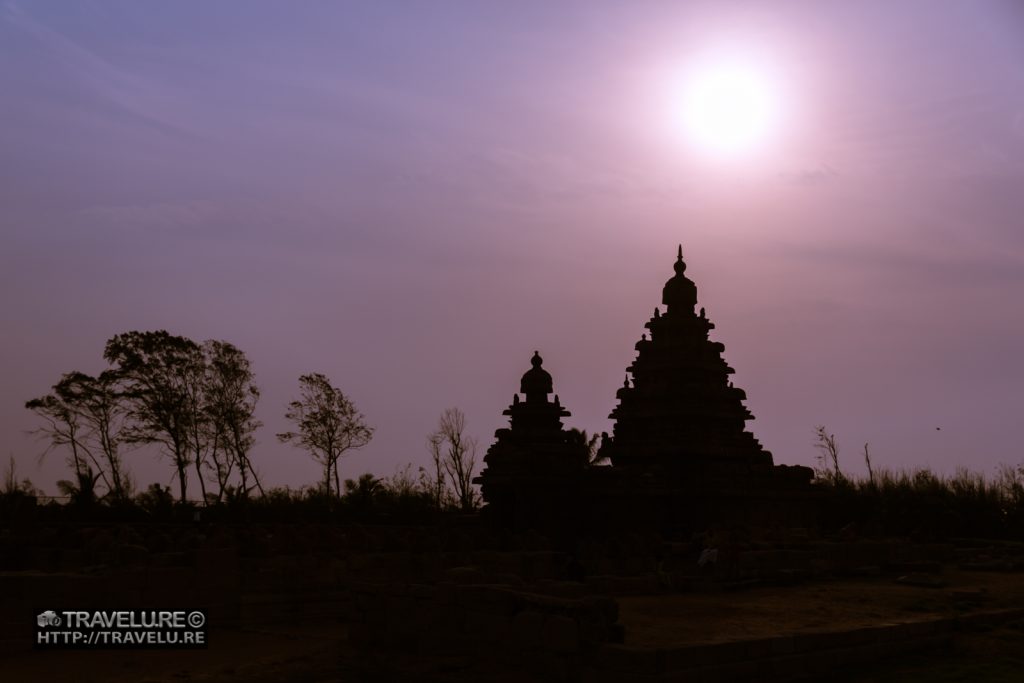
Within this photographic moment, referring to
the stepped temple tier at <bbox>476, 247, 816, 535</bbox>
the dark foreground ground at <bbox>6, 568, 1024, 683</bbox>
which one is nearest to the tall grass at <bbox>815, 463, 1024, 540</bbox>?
the stepped temple tier at <bbox>476, 247, 816, 535</bbox>

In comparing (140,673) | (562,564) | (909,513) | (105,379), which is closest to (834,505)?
(909,513)

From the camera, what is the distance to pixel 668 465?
1184 inches

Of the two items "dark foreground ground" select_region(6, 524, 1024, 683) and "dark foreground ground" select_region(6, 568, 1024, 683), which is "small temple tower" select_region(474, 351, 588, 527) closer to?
"dark foreground ground" select_region(6, 524, 1024, 683)

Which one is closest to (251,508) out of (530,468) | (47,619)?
(530,468)

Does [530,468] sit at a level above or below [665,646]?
above

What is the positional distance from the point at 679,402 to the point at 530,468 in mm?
5170

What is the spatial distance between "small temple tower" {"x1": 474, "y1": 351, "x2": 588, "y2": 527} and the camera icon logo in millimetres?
20381

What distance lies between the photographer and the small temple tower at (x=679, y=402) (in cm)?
3030

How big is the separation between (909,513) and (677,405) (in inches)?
343

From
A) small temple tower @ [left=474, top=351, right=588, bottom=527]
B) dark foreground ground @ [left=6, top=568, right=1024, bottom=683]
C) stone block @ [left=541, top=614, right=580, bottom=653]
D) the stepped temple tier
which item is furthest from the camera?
small temple tower @ [left=474, top=351, right=588, bottom=527]

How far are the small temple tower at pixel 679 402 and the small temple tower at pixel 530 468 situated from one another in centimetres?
192

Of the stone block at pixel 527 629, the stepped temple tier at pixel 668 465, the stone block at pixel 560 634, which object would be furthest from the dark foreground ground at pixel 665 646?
the stepped temple tier at pixel 668 465

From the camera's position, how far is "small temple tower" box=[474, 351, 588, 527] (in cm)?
3269

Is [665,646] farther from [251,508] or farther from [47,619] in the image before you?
[251,508]
